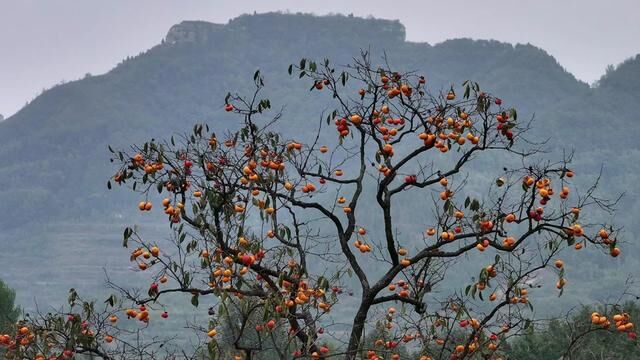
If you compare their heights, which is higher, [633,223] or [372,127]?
[372,127]

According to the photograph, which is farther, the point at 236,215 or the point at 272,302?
the point at 236,215

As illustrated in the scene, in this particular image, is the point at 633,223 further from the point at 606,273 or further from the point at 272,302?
the point at 272,302

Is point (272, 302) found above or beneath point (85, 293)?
above

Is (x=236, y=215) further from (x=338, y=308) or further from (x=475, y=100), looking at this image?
(x=338, y=308)

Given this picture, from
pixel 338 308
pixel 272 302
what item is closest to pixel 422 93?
pixel 272 302

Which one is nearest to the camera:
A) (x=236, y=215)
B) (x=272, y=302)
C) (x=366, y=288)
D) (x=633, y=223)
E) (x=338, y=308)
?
(x=272, y=302)

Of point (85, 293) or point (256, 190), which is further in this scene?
point (85, 293)

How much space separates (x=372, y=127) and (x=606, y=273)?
6661 inches

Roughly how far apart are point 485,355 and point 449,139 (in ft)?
6.51

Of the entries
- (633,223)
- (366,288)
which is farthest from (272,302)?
(633,223)

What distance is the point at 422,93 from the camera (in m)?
8.44

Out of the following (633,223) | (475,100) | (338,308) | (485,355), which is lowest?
(338,308)

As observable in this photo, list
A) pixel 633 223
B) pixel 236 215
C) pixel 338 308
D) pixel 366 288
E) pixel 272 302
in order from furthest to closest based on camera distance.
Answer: pixel 633 223 → pixel 338 308 → pixel 366 288 → pixel 236 215 → pixel 272 302

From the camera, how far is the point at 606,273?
549 feet
